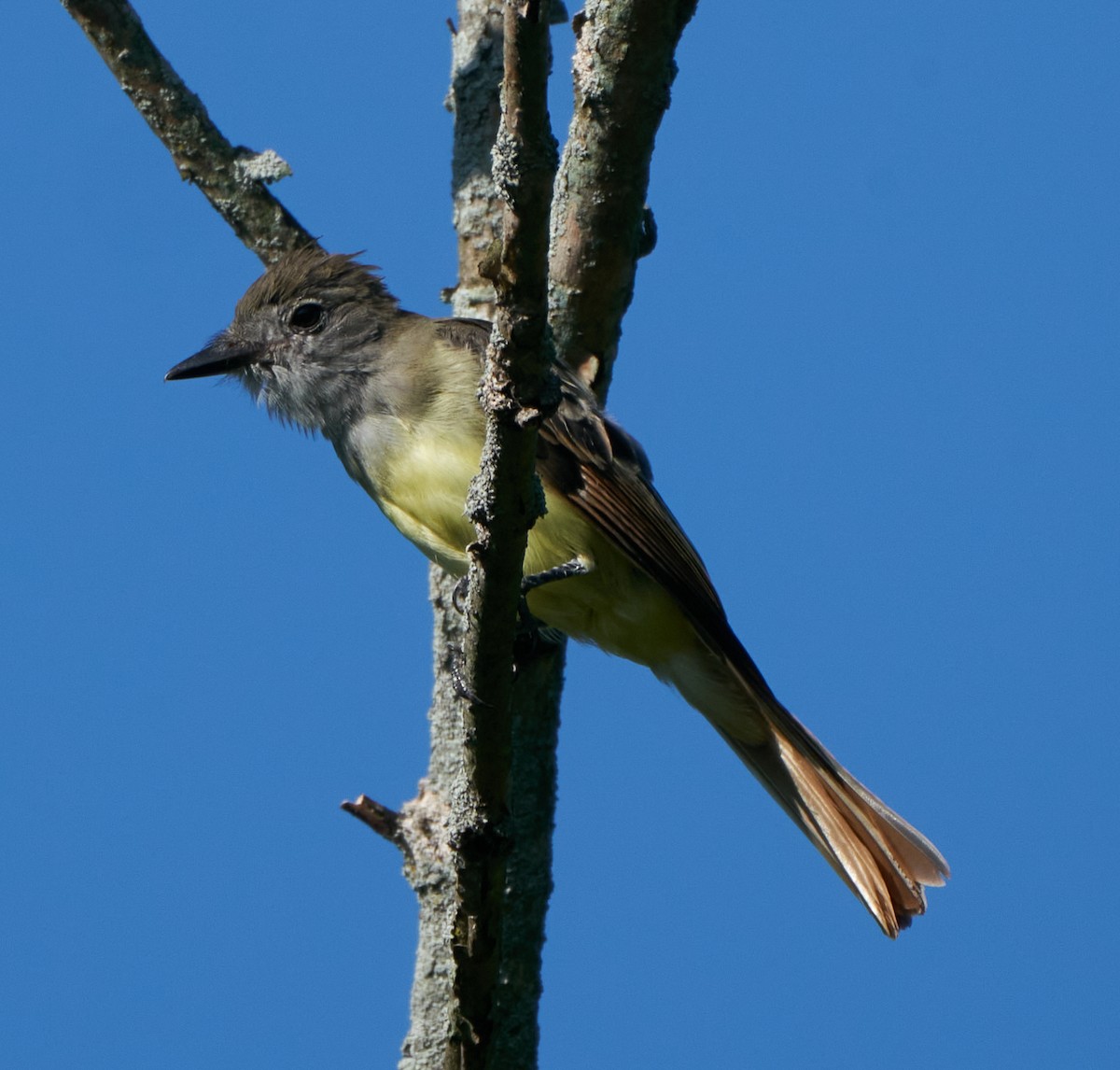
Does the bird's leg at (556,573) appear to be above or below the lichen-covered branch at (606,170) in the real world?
below

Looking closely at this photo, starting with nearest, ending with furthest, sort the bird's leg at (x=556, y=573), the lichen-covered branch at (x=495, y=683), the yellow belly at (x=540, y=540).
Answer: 1. the lichen-covered branch at (x=495, y=683)
2. the bird's leg at (x=556, y=573)
3. the yellow belly at (x=540, y=540)

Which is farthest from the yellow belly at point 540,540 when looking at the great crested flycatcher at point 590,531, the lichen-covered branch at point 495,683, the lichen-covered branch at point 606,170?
the lichen-covered branch at point 606,170

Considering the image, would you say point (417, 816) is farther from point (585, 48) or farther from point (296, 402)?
point (585, 48)

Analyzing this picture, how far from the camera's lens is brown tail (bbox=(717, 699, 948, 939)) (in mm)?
4363

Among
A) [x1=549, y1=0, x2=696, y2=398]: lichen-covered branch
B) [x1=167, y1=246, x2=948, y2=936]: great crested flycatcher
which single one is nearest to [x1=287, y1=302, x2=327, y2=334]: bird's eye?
[x1=167, y1=246, x2=948, y2=936]: great crested flycatcher

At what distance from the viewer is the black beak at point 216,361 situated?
5.01 metres

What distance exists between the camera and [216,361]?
16.4 feet

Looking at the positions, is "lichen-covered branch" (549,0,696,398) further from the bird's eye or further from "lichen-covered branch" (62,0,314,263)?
"lichen-covered branch" (62,0,314,263)

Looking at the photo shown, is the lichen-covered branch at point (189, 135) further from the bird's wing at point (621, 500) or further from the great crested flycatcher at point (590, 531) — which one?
the bird's wing at point (621, 500)

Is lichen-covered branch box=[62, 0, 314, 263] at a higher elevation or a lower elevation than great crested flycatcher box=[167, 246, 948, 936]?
higher

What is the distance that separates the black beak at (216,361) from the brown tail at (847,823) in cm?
203

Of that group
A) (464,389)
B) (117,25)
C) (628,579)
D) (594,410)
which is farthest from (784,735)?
(117,25)

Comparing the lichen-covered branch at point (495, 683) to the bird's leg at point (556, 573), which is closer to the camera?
the lichen-covered branch at point (495, 683)

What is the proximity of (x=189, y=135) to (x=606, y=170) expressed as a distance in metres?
1.57
